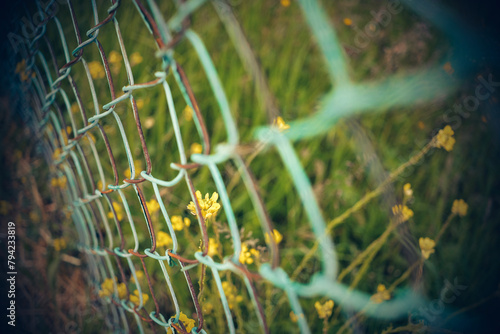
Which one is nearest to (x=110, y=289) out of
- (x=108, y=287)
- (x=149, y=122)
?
(x=108, y=287)

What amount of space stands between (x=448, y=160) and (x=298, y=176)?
3.93ft

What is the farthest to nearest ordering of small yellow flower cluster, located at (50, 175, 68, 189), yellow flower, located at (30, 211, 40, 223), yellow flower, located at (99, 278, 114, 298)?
yellow flower, located at (30, 211, 40, 223), small yellow flower cluster, located at (50, 175, 68, 189), yellow flower, located at (99, 278, 114, 298)

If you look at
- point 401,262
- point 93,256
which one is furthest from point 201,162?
point 401,262

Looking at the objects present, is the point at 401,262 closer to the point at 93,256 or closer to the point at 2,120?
the point at 93,256

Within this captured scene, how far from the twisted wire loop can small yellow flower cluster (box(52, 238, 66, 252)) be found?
0.43 feet

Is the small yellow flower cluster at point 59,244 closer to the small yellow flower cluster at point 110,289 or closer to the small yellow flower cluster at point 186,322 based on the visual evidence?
the small yellow flower cluster at point 110,289

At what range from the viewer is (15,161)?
1.23 metres

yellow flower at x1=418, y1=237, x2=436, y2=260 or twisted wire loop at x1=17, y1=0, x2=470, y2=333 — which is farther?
yellow flower at x1=418, y1=237, x2=436, y2=260

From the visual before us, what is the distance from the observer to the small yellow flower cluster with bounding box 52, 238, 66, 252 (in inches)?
42.6

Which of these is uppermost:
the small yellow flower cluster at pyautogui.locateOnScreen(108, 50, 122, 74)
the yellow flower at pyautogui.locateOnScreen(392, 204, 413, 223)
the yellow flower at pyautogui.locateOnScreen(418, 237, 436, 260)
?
the small yellow flower cluster at pyautogui.locateOnScreen(108, 50, 122, 74)

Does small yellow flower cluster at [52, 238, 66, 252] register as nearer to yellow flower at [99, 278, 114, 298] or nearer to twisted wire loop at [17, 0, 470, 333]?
twisted wire loop at [17, 0, 470, 333]

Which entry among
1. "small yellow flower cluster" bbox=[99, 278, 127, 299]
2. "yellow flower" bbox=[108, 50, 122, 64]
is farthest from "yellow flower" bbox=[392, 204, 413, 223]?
"yellow flower" bbox=[108, 50, 122, 64]

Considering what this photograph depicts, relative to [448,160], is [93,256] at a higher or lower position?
higher

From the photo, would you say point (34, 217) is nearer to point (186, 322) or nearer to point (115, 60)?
point (115, 60)
